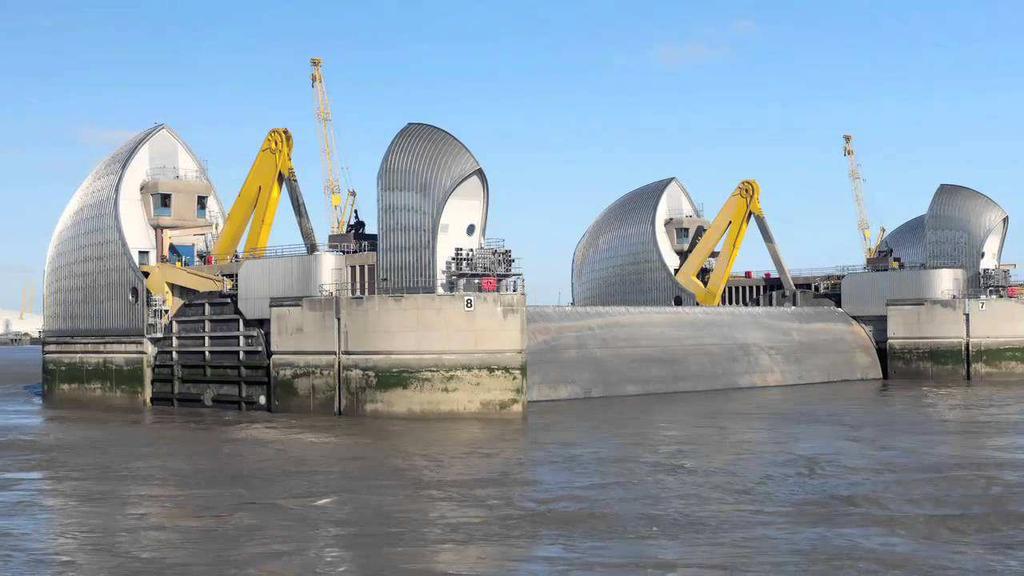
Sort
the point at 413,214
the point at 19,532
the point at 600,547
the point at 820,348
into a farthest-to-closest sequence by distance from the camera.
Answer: the point at 820,348, the point at 413,214, the point at 19,532, the point at 600,547

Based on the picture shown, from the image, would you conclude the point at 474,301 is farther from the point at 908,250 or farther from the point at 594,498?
the point at 908,250

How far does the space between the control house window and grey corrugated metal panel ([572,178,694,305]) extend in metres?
32.3

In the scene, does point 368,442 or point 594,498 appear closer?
point 594,498

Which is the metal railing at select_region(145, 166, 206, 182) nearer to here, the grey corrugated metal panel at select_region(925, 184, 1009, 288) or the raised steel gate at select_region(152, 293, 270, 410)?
the raised steel gate at select_region(152, 293, 270, 410)

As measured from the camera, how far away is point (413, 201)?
4369 cm

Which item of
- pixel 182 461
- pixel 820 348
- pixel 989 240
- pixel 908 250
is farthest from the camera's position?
pixel 908 250

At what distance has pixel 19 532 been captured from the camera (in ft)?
68.1

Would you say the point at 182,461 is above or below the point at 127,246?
below

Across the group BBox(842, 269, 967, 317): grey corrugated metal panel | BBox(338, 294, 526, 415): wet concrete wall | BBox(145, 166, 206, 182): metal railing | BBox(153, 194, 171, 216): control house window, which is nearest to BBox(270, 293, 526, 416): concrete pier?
BBox(338, 294, 526, 415): wet concrete wall

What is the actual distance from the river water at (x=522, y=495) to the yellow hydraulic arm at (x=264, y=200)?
40.4ft

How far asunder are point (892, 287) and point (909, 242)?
28781 millimetres

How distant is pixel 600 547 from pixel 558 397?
28739 millimetres

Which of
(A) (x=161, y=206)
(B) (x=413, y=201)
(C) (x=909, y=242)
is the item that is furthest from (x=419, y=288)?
(C) (x=909, y=242)

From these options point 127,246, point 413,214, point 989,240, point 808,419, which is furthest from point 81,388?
point 989,240
